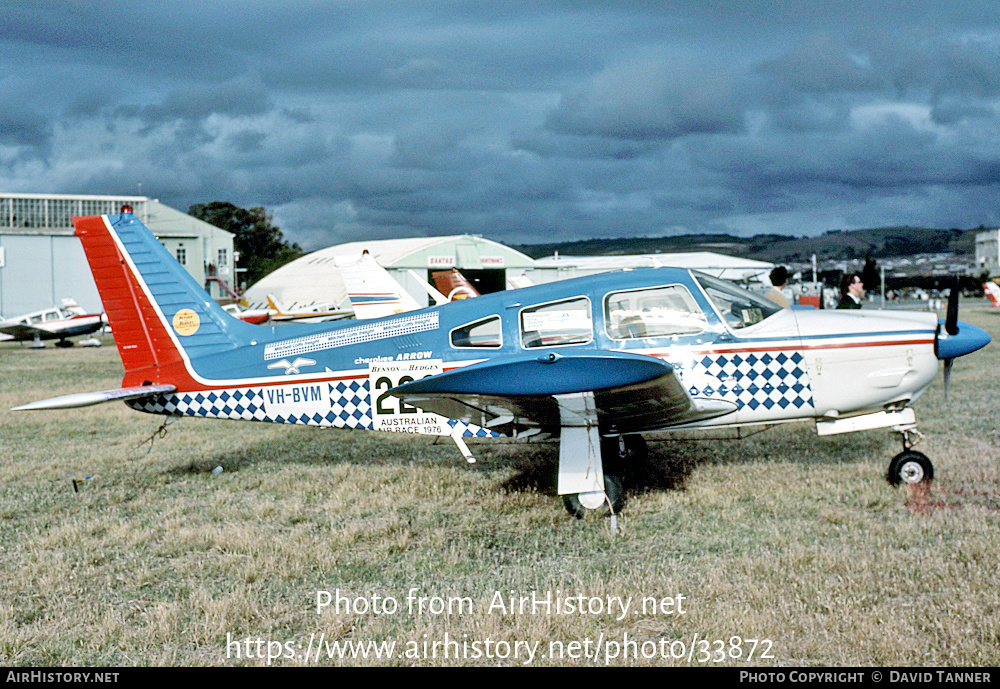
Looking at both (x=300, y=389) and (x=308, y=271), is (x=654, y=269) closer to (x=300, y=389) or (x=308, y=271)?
(x=300, y=389)

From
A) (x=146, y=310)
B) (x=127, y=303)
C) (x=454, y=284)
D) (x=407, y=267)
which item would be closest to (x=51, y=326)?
(x=454, y=284)

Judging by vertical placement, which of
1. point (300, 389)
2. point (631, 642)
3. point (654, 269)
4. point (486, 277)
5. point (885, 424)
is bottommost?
point (631, 642)

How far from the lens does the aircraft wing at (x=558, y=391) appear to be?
4902mm

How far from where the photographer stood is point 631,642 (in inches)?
149

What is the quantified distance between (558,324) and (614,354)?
914 millimetres

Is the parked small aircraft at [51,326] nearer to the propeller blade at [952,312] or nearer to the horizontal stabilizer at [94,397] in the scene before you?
the horizontal stabilizer at [94,397]

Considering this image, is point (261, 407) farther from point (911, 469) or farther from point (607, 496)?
point (911, 469)

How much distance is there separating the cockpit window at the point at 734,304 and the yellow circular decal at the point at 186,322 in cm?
475

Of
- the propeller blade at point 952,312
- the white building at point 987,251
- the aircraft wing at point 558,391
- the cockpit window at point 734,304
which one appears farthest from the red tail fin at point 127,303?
the white building at point 987,251

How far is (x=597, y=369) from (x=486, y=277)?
170ft

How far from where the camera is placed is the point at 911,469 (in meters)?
6.29

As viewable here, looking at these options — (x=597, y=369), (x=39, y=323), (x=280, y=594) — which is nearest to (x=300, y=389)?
(x=280, y=594)

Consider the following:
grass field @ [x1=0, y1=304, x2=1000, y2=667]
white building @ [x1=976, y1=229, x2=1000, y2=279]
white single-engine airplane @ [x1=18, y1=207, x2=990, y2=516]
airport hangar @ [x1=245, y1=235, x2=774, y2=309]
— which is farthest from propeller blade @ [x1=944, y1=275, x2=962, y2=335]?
white building @ [x1=976, y1=229, x2=1000, y2=279]

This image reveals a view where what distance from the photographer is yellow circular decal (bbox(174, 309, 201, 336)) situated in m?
7.30
